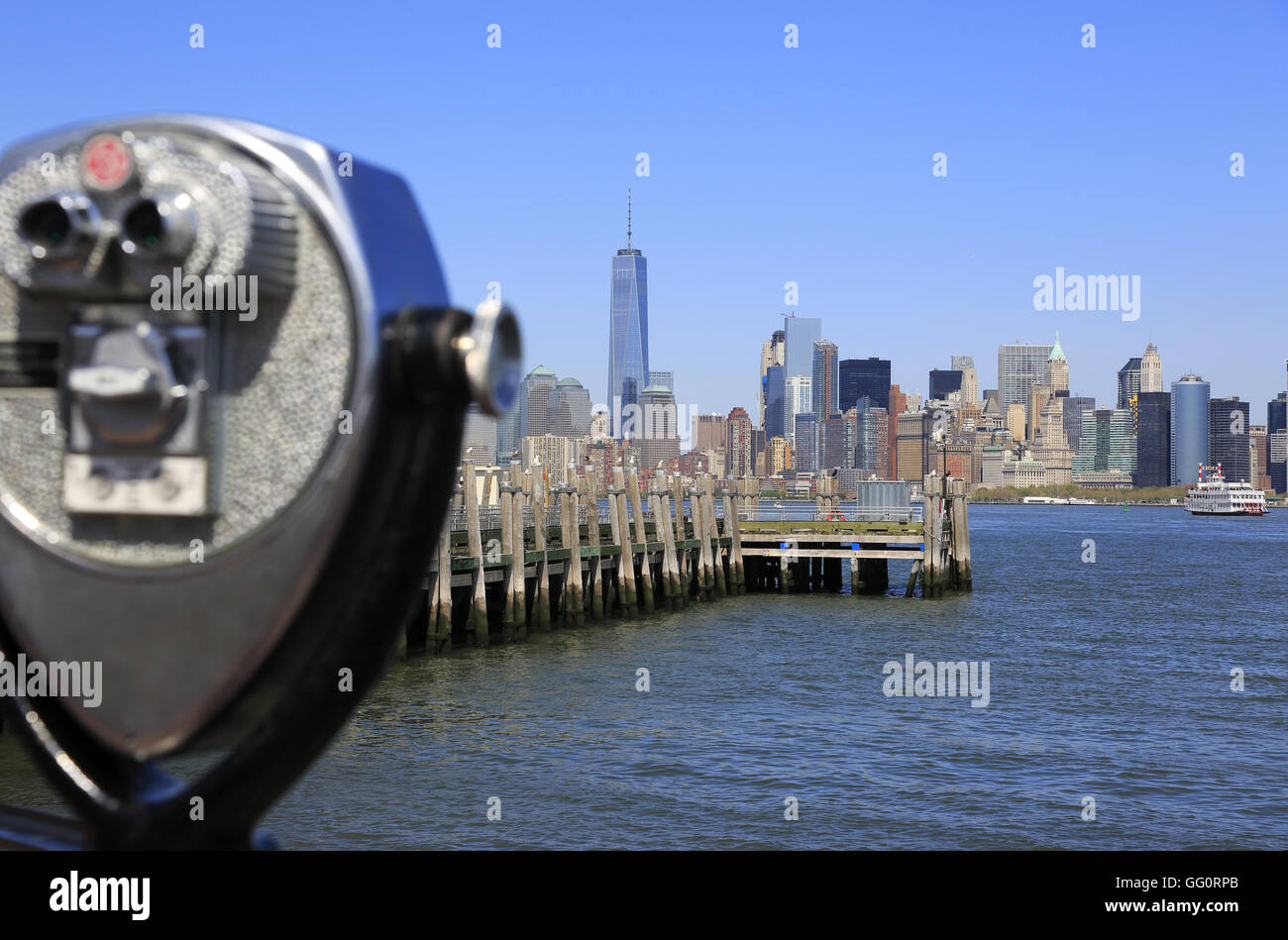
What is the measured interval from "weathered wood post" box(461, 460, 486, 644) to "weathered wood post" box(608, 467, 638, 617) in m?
8.62

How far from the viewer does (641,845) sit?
1380 cm

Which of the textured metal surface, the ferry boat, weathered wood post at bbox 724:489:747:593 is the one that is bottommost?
the ferry boat

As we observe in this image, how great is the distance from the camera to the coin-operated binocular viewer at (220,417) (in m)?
Result: 2.58

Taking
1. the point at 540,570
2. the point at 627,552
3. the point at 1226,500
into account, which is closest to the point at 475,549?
the point at 540,570

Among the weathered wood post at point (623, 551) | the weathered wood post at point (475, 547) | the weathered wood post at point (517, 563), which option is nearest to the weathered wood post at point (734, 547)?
the weathered wood post at point (623, 551)

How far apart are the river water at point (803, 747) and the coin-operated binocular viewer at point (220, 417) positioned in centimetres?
1071

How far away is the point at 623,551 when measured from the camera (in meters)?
38.1

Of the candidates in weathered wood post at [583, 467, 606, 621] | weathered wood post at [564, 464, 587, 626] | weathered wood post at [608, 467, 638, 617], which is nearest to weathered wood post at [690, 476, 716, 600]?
weathered wood post at [583, 467, 606, 621]

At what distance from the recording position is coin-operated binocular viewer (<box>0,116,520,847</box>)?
2.58 meters

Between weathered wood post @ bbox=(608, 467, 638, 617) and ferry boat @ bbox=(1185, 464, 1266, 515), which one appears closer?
weathered wood post @ bbox=(608, 467, 638, 617)

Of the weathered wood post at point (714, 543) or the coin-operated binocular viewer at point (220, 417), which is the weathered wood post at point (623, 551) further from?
the coin-operated binocular viewer at point (220, 417)

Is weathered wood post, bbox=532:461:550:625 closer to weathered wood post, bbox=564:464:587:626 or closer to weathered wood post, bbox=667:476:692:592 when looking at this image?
weathered wood post, bbox=564:464:587:626
